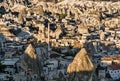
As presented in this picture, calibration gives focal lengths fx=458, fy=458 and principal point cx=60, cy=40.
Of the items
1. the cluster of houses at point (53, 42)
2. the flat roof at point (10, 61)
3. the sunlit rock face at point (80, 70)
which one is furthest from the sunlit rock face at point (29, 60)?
the flat roof at point (10, 61)

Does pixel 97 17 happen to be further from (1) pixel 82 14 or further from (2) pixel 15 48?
(2) pixel 15 48

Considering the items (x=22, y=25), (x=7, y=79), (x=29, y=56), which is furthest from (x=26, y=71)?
(x=22, y=25)

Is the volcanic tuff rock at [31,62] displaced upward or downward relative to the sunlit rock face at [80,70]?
Answer: downward

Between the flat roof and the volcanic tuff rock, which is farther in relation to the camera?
the flat roof

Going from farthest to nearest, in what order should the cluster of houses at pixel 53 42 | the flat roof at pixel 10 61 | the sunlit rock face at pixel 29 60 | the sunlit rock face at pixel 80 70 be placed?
the flat roof at pixel 10 61, the cluster of houses at pixel 53 42, the sunlit rock face at pixel 29 60, the sunlit rock face at pixel 80 70

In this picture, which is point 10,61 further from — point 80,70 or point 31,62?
point 80,70

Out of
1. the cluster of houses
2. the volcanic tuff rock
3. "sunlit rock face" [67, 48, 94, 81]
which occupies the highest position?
"sunlit rock face" [67, 48, 94, 81]

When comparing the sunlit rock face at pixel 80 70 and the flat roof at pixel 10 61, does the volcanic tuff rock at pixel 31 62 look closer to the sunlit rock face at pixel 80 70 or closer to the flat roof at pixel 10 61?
the sunlit rock face at pixel 80 70

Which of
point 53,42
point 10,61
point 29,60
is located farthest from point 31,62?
point 53,42

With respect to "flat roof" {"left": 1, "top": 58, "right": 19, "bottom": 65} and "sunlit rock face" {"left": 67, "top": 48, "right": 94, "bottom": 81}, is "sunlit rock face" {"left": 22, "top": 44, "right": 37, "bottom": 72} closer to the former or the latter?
"sunlit rock face" {"left": 67, "top": 48, "right": 94, "bottom": 81}

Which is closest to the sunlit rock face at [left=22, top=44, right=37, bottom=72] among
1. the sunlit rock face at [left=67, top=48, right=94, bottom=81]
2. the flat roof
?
the sunlit rock face at [left=67, top=48, right=94, bottom=81]
